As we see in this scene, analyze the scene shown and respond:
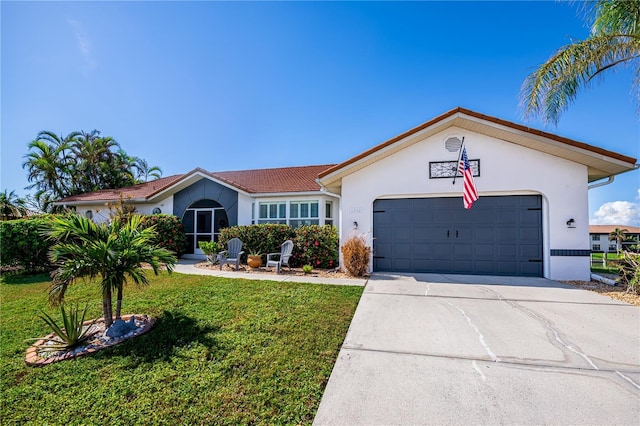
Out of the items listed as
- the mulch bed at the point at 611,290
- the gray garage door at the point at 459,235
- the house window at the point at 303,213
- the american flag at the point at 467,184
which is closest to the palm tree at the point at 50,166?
the house window at the point at 303,213

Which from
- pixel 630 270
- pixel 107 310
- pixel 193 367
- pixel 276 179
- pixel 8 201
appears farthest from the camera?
pixel 8 201

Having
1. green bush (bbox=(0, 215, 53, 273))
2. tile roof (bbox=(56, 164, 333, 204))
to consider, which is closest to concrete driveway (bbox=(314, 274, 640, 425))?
tile roof (bbox=(56, 164, 333, 204))

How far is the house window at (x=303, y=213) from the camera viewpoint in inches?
469

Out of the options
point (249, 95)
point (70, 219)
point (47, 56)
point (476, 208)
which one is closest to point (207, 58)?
point (249, 95)

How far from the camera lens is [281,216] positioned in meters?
12.4

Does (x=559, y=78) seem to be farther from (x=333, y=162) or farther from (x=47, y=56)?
(x=47, y=56)

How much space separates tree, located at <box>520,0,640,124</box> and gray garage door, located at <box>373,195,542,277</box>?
301 cm

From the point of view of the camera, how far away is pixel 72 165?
2089cm

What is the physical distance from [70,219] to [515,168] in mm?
10972

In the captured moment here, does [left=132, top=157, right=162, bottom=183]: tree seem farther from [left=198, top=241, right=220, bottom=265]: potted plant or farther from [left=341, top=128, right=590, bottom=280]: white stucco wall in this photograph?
[left=341, top=128, right=590, bottom=280]: white stucco wall

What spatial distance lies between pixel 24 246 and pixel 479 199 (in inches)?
601

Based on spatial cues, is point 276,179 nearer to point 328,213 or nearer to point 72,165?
point 328,213

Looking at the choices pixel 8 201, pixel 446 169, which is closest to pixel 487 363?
pixel 446 169

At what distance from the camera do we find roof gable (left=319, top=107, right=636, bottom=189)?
7082 mm
